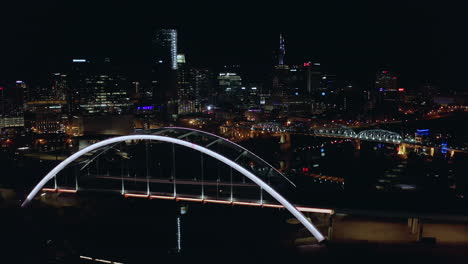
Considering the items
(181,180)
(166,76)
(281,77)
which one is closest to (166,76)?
(166,76)

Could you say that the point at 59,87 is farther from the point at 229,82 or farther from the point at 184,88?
the point at 229,82

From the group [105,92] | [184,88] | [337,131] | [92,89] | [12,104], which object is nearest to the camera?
[337,131]

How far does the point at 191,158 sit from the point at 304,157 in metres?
14.2

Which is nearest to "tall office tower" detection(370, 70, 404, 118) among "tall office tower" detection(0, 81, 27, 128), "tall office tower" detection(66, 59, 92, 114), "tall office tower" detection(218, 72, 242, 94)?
"tall office tower" detection(218, 72, 242, 94)

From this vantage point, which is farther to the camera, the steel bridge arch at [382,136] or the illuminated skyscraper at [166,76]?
the illuminated skyscraper at [166,76]

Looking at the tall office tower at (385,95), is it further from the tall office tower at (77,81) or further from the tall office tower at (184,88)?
the tall office tower at (77,81)

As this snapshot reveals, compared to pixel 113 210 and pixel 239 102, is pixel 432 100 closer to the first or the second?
pixel 239 102

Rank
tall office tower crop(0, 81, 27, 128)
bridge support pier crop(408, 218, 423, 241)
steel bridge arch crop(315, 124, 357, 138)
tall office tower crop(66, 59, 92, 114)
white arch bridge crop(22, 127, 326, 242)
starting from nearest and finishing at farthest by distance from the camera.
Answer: bridge support pier crop(408, 218, 423, 241), white arch bridge crop(22, 127, 326, 242), steel bridge arch crop(315, 124, 357, 138), tall office tower crop(0, 81, 27, 128), tall office tower crop(66, 59, 92, 114)

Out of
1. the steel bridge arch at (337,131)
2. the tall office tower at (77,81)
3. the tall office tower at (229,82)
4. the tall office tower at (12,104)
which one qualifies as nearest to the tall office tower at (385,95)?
the steel bridge arch at (337,131)

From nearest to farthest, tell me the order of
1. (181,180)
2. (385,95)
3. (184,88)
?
(181,180)
(385,95)
(184,88)

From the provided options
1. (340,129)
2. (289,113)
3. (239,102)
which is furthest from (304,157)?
(239,102)

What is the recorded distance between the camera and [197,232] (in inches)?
774

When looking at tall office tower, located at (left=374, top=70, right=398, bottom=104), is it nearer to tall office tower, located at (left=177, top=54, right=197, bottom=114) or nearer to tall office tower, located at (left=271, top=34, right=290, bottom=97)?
tall office tower, located at (left=271, top=34, right=290, bottom=97)

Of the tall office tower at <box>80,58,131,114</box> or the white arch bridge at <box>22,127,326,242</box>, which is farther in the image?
the tall office tower at <box>80,58,131,114</box>
